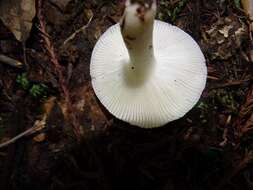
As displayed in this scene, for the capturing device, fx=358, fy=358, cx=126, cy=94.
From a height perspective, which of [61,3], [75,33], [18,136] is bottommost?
[18,136]

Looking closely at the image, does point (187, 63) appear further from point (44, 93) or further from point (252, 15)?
point (44, 93)

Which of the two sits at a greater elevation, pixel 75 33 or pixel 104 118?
pixel 75 33

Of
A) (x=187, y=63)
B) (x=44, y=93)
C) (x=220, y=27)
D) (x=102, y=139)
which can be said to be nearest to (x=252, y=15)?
(x=220, y=27)

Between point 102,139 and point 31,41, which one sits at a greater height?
point 31,41

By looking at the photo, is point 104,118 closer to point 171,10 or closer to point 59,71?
point 59,71

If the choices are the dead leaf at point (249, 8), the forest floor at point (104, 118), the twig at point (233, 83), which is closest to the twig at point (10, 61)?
the forest floor at point (104, 118)

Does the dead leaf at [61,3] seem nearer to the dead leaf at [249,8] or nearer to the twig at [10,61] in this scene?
the twig at [10,61]

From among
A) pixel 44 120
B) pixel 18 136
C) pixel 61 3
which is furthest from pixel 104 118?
pixel 61 3

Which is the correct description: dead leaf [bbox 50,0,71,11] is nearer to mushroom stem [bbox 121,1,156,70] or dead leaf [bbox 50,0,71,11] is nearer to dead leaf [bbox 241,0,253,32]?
mushroom stem [bbox 121,1,156,70]
